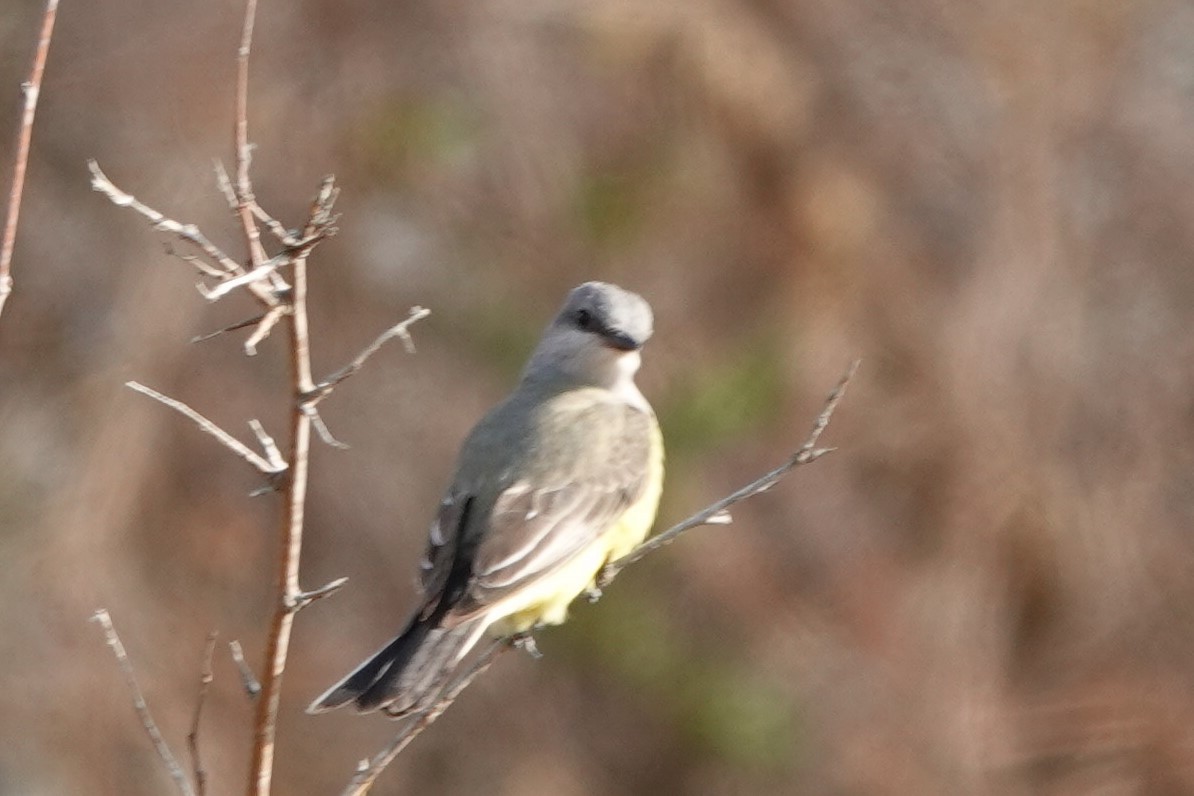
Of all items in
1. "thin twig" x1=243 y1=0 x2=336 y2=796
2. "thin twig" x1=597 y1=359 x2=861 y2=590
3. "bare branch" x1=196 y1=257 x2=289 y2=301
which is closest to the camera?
"bare branch" x1=196 y1=257 x2=289 y2=301

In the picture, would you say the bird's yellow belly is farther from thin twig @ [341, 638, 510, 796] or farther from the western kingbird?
thin twig @ [341, 638, 510, 796]

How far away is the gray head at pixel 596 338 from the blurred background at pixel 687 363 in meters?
2.75

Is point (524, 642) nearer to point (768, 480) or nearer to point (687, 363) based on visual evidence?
point (768, 480)

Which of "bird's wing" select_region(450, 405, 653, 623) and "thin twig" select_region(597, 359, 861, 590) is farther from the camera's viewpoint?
"bird's wing" select_region(450, 405, 653, 623)

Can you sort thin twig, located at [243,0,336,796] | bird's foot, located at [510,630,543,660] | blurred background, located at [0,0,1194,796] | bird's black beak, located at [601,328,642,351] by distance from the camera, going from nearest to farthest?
thin twig, located at [243,0,336,796], bird's foot, located at [510,630,543,660], bird's black beak, located at [601,328,642,351], blurred background, located at [0,0,1194,796]

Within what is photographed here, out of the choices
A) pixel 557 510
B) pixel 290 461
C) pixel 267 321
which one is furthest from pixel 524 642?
pixel 267 321

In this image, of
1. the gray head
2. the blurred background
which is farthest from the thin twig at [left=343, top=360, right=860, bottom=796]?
the blurred background

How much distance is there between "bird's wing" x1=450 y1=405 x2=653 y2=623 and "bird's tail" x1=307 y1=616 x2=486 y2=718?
0.05 m

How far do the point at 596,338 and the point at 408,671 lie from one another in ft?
3.49

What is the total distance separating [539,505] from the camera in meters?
3.58

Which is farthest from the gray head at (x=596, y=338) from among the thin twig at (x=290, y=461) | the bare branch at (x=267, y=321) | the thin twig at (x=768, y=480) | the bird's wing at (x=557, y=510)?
the bare branch at (x=267, y=321)

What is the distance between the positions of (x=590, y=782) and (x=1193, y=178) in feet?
12.4

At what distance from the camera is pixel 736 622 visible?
24.4 feet

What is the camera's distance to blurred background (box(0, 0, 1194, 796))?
711cm
